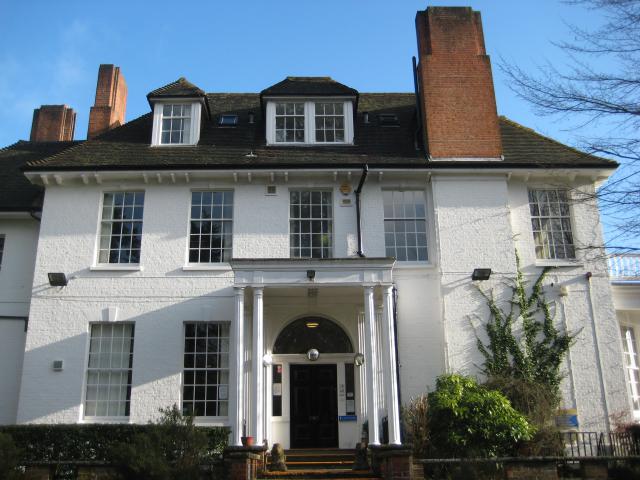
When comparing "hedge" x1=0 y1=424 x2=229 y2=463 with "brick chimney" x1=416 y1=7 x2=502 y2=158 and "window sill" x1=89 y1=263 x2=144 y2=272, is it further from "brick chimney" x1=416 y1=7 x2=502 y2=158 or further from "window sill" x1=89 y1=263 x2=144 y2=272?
"brick chimney" x1=416 y1=7 x2=502 y2=158

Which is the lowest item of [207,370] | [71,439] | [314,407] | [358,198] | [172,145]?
[71,439]

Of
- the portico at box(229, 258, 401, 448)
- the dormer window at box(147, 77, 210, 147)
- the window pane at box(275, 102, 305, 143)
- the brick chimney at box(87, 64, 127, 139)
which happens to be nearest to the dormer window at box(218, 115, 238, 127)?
the dormer window at box(147, 77, 210, 147)

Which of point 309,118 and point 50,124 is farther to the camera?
point 50,124

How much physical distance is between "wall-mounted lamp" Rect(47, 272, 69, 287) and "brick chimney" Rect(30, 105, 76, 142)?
918cm

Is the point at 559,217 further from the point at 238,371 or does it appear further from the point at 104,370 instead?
the point at 104,370

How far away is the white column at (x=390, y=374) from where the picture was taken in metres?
12.8

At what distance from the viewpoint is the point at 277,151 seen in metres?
17.2

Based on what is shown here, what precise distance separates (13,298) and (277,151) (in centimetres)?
832

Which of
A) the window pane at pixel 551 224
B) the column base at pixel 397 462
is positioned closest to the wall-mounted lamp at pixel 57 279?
the column base at pixel 397 462

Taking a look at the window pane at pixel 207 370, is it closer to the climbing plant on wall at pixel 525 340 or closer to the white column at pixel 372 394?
the white column at pixel 372 394

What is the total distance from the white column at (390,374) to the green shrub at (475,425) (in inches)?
38.8

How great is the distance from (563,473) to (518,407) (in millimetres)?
1703

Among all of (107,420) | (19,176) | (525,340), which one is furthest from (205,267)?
(525,340)

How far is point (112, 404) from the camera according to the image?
48.8 ft
